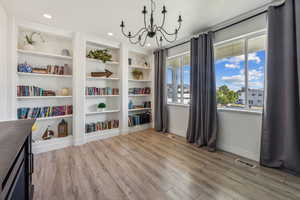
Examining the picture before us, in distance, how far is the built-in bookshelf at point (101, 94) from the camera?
11.0 feet

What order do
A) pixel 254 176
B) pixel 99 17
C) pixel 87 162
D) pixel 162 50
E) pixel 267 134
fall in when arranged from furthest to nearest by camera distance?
pixel 162 50, pixel 99 17, pixel 87 162, pixel 267 134, pixel 254 176

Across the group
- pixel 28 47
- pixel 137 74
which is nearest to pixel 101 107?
pixel 137 74

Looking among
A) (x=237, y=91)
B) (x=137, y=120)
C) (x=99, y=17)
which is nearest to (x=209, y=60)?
(x=237, y=91)

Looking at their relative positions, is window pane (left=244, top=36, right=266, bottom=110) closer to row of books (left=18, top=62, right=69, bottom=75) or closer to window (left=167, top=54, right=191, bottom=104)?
window (left=167, top=54, right=191, bottom=104)

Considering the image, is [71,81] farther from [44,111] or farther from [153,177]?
[153,177]

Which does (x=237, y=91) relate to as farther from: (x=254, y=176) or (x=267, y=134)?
(x=254, y=176)

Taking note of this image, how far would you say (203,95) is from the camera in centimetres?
288

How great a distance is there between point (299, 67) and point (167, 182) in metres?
2.37

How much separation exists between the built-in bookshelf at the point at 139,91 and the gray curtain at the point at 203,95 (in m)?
1.64

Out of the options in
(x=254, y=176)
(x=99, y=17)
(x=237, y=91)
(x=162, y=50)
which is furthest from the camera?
(x=162, y=50)

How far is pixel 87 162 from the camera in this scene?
7.45ft

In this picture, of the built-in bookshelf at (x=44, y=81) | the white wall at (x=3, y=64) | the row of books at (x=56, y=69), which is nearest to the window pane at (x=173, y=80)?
the built-in bookshelf at (x=44, y=81)

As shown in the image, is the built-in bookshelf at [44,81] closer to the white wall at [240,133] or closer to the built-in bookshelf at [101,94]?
the built-in bookshelf at [101,94]

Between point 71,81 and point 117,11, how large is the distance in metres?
1.98
